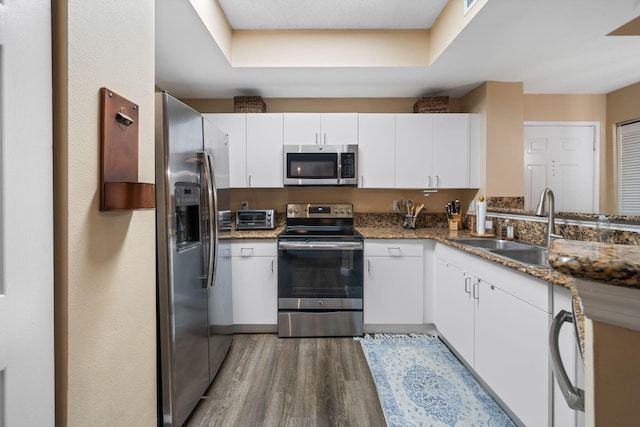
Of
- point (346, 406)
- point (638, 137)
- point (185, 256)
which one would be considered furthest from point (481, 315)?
point (185, 256)

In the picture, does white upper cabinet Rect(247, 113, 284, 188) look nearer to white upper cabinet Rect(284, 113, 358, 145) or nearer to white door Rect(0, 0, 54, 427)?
white upper cabinet Rect(284, 113, 358, 145)

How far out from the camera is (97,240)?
755 millimetres

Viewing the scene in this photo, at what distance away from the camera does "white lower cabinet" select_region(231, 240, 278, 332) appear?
254 centimetres

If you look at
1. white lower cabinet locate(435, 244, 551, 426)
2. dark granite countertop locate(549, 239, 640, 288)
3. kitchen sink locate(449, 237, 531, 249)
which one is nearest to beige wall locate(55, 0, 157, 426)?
dark granite countertop locate(549, 239, 640, 288)

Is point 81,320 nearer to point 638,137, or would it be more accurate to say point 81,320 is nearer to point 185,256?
point 185,256

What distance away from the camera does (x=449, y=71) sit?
249 cm

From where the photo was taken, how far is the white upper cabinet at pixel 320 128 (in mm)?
2859

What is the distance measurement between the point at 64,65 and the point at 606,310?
3.63 ft

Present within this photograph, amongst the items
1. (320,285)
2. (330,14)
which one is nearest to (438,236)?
(320,285)

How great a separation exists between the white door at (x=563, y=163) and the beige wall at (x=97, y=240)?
323 cm

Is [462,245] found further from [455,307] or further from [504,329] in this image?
[504,329]

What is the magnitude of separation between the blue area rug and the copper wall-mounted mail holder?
5.56 feet

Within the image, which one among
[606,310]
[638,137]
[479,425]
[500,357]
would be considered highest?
[638,137]

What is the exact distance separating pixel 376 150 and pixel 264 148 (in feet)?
3.79
